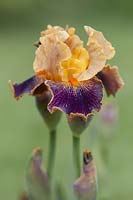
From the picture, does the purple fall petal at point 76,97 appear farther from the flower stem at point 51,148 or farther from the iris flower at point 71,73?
the flower stem at point 51,148

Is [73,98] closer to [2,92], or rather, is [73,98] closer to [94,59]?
[94,59]

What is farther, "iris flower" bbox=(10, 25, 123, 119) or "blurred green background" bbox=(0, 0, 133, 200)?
"blurred green background" bbox=(0, 0, 133, 200)

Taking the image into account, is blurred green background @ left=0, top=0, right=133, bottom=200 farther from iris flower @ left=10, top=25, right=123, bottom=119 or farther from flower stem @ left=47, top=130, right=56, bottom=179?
iris flower @ left=10, top=25, right=123, bottom=119

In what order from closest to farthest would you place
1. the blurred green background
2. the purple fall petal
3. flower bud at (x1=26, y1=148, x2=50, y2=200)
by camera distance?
the purple fall petal < flower bud at (x1=26, y1=148, x2=50, y2=200) < the blurred green background

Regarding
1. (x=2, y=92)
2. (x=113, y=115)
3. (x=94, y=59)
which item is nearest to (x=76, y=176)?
(x=94, y=59)

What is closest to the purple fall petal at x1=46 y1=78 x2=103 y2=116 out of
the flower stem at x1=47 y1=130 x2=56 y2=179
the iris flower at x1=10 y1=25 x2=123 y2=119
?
the iris flower at x1=10 y1=25 x2=123 y2=119

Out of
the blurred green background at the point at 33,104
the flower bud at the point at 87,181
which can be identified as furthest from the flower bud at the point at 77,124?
the blurred green background at the point at 33,104
